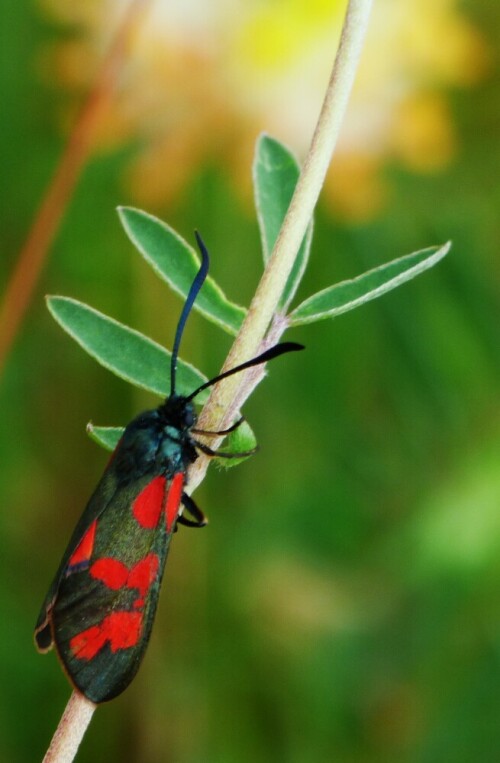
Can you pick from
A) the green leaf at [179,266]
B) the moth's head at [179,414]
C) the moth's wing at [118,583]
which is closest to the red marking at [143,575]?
the moth's wing at [118,583]

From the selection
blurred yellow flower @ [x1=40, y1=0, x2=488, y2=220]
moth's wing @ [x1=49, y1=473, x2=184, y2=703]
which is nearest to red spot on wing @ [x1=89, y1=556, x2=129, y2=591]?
moth's wing @ [x1=49, y1=473, x2=184, y2=703]

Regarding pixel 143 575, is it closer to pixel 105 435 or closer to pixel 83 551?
pixel 83 551

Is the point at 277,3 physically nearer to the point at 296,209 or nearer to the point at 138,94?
the point at 138,94

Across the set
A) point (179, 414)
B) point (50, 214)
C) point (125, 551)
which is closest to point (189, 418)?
point (179, 414)

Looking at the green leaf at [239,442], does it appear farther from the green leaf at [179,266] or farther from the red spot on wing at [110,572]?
the red spot on wing at [110,572]

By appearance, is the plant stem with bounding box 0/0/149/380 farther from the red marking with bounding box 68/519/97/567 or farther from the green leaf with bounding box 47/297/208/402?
the green leaf with bounding box 47/297/208/402

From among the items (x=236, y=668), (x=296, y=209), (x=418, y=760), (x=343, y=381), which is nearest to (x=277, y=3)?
(x=343, y=381)
